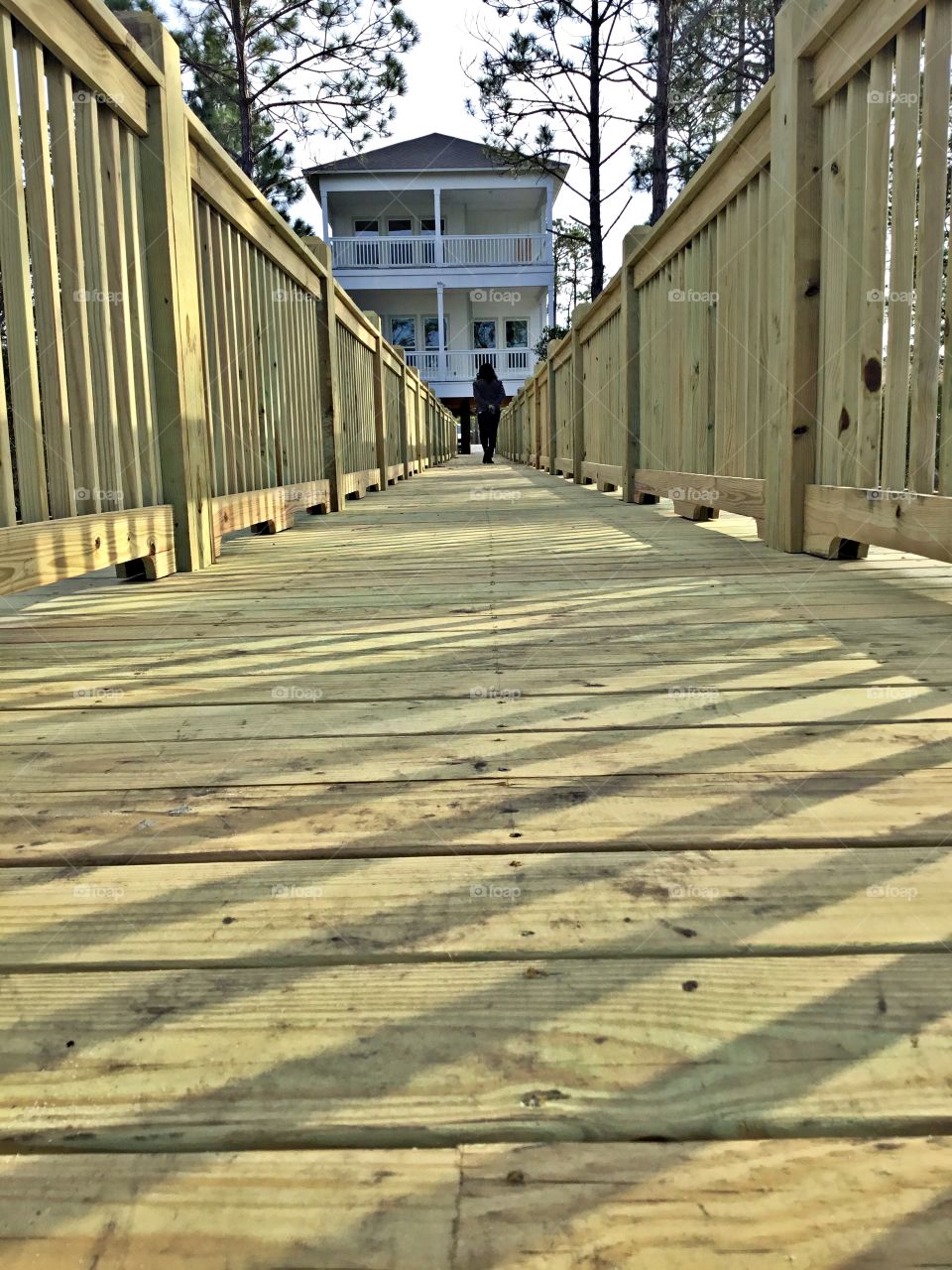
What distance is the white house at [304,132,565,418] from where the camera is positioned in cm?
2319

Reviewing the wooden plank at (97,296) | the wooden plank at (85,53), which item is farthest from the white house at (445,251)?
the wooden plank at (97,296)

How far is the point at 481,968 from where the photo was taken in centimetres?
79

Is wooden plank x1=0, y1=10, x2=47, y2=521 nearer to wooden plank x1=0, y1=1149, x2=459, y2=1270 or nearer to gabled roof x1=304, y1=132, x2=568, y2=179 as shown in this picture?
wooden plank x1=0, y1=1149, x2=459, y2=1270

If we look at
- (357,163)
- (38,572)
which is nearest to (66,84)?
(38,572)

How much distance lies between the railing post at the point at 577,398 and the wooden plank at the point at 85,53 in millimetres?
5734

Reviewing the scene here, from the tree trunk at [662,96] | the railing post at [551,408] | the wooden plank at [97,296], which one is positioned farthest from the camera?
the tree trunk at [662,96]

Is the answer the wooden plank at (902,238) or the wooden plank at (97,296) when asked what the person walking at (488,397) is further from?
the wooden plank at (902,238)

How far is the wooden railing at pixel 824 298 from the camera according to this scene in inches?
86.8

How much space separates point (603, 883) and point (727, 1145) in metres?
0.36

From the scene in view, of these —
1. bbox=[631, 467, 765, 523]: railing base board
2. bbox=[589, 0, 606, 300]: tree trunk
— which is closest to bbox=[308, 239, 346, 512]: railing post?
bbox=[631, 467, 765, 523]: railing base board

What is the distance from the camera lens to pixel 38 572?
2.17m

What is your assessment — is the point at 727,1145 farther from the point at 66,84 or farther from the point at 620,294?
the point at 620,294

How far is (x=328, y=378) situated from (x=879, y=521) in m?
4.51

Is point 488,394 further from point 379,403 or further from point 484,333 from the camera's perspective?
point 484,333
